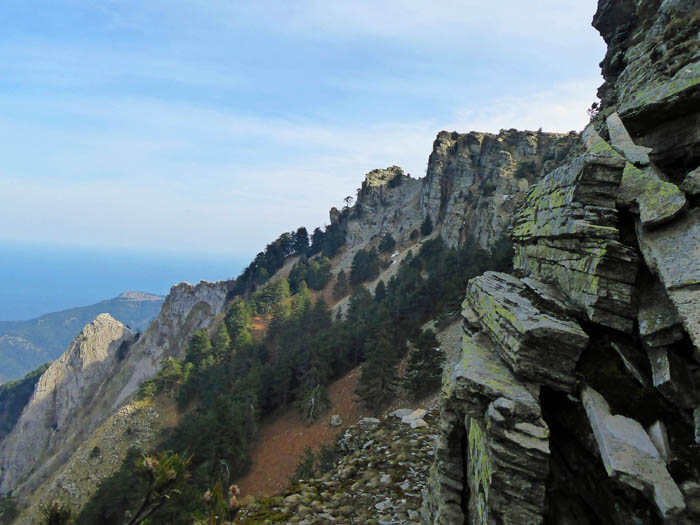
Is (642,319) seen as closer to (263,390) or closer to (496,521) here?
(496,521)

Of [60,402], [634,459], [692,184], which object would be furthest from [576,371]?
[60,402]

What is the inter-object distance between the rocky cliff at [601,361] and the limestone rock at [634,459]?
0.02m

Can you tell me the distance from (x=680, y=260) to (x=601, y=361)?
2.10 m

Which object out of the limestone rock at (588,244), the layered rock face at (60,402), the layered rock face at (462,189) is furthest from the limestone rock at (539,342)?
the layered rock face at (60,402)

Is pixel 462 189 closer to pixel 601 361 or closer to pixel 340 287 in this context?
pixel 340 287

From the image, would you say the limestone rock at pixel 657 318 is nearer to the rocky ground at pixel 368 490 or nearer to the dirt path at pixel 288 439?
the rocky ground at pixel 368 490

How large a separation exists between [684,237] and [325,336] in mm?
38653

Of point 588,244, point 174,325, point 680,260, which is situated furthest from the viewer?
point 174,325

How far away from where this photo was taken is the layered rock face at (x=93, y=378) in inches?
2815

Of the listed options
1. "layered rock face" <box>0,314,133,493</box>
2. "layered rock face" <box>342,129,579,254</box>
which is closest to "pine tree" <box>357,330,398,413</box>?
"layered rock face" <box>342,129,579,254</box>

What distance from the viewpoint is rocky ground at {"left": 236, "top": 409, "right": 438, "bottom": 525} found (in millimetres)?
10703

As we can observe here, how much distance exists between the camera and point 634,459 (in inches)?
195

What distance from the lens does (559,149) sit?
171ft

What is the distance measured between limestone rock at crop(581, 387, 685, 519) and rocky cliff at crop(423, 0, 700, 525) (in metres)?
0.02
